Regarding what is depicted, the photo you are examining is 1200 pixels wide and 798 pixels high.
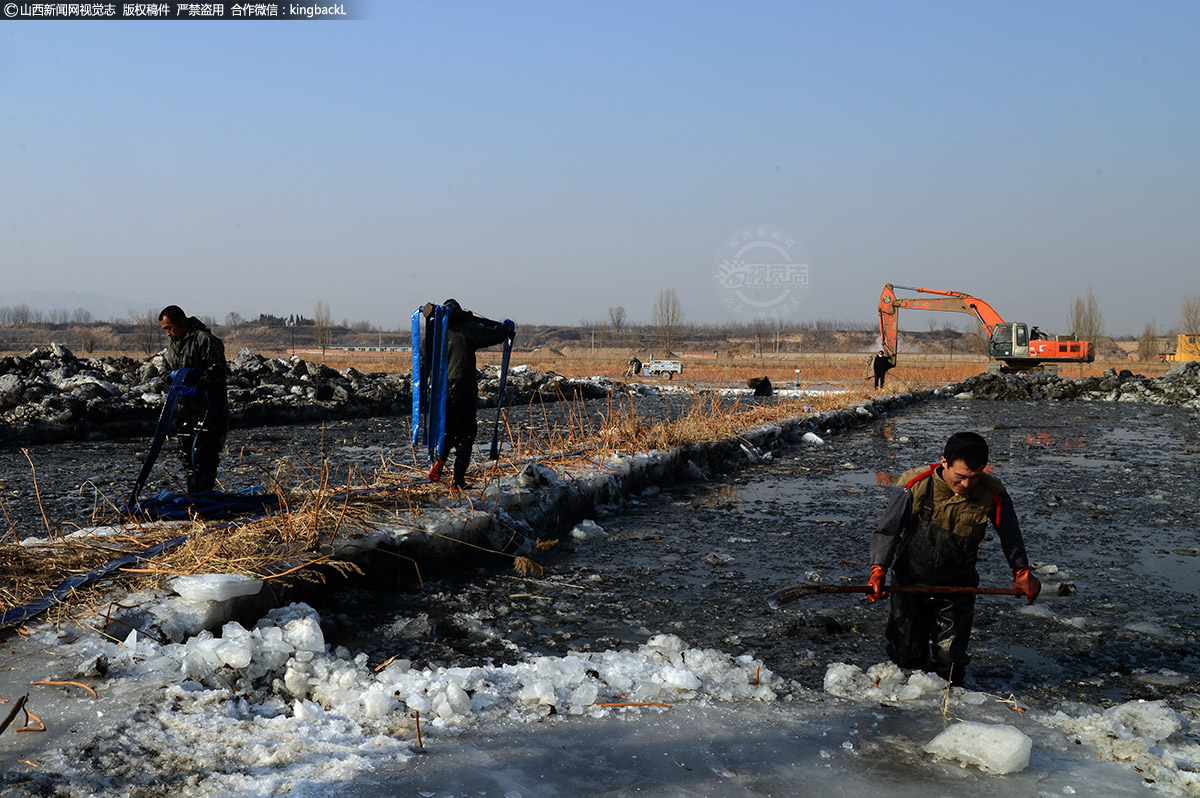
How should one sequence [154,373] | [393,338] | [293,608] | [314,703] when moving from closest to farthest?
[314,703] → [293,608] → [154,373] → [393,338]

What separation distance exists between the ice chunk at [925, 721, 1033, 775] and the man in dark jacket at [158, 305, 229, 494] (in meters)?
5.25

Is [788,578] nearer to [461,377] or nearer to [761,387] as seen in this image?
[461,377]

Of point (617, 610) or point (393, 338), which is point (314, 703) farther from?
point (393, 338)

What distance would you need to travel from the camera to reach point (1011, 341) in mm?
32000

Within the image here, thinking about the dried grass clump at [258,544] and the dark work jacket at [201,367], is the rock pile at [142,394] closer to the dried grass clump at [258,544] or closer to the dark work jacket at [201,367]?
the dried grass clump at [258,544]

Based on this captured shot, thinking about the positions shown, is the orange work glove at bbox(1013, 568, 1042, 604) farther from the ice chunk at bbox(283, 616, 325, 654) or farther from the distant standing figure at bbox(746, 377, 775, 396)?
the distant standing figure at bbox(746, 377, 775, 396)

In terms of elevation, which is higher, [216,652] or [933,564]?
[933,564]

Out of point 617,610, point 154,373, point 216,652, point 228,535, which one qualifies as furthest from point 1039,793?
point 154,373

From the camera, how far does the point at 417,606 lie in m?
4.98

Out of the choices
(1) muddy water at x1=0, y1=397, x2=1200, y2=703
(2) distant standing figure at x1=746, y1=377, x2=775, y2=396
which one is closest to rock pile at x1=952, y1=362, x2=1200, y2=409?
(2) distant standing figure at x1=746, y1=377, x2=775, y2=396

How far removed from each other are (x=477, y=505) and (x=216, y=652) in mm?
2985

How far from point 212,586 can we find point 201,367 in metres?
2.96

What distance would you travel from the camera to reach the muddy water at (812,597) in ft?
13.8

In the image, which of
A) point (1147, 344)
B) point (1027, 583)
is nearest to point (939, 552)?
point (1027, 583)
